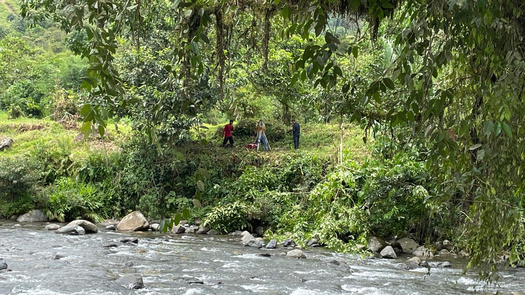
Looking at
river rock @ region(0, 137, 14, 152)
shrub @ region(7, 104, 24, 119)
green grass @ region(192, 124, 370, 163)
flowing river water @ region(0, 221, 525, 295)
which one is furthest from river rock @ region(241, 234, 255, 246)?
shrub @ region(7, 104, 24, 119)

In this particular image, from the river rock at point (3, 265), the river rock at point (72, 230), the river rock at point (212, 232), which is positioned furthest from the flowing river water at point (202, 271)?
the river rock at point (212, 232)

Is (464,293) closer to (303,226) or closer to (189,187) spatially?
(303,226)

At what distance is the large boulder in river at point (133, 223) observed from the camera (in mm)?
14961

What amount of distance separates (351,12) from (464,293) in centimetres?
502

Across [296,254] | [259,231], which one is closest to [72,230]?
[259,231]

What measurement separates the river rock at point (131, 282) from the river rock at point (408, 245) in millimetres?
6993

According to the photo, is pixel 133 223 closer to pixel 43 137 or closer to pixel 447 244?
pixel 447 244


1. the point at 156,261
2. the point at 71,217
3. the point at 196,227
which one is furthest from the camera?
the point at 71,217

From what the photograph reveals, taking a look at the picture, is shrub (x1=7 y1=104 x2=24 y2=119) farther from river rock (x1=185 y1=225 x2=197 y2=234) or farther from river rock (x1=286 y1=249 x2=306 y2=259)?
river rock (x1=286 y1=249 x2=306 y2=259)

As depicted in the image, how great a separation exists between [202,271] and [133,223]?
6290mm

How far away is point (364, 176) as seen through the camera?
1334 cm

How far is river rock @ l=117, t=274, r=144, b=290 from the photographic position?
7.85 metres

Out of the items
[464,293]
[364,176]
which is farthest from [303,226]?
[464,293]

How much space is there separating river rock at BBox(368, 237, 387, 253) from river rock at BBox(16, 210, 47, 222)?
9.86 metres
